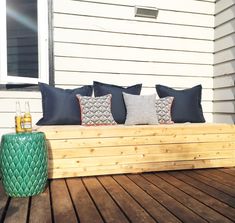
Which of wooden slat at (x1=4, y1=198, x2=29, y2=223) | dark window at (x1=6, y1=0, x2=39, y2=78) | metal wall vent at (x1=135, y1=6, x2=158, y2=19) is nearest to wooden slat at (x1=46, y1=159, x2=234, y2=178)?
wooden slat at (x1=4, y1=198, x2=29, y2=223)

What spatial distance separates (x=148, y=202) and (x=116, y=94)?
144cm

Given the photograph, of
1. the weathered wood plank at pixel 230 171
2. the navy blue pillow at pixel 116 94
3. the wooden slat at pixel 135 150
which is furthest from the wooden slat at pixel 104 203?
the weathered wood plank at pixel 230 171

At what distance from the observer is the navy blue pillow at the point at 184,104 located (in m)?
3.09

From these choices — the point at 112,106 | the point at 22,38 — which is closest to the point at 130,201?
the point at 112,106

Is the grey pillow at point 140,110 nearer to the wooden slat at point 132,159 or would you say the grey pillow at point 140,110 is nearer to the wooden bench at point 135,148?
the wooden bench at point 135,148

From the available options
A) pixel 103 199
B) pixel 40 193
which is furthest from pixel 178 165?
pixel 40 193

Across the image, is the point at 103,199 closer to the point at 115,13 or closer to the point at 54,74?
the point at 54,74

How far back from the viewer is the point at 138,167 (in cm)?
258

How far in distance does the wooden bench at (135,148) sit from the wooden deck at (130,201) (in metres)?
0.13

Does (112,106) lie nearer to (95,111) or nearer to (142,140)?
(95,111)

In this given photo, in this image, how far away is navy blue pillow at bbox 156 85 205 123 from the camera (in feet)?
10.2

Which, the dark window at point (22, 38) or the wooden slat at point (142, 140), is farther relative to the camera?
the dark window at point (22, 38)

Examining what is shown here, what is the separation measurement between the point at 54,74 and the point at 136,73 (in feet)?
3.29

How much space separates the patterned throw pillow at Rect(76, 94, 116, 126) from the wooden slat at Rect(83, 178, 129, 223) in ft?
2.16
